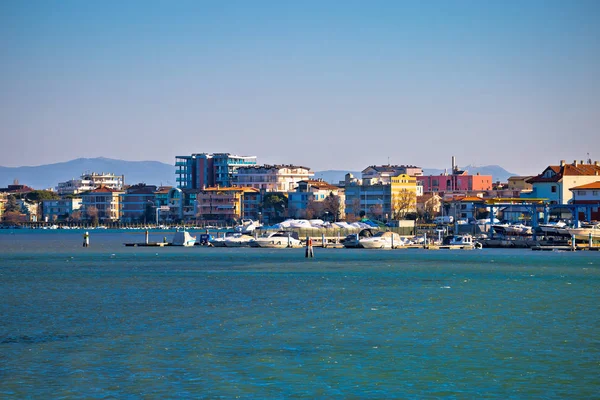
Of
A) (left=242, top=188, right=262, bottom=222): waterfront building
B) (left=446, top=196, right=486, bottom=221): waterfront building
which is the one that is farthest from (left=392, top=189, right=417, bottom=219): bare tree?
(left=242, top=188, right=262, bottom=222): waterfront building

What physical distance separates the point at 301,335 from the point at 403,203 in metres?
133

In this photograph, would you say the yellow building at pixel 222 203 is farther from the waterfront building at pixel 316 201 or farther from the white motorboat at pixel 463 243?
the white motorboat at pixel 463 243

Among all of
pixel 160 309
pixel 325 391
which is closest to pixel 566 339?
pixel 325 391

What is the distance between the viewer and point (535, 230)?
9756 cm

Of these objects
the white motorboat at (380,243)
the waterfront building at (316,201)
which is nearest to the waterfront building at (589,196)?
the white motorboat at (380,243)

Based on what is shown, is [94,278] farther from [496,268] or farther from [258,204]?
[258,204]

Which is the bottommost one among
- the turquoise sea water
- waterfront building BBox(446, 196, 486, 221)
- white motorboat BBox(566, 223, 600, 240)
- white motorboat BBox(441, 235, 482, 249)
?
the turquoise sea water

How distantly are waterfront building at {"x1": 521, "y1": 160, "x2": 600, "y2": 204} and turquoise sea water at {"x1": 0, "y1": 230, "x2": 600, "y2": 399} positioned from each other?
253 feet

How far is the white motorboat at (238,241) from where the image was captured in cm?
9671

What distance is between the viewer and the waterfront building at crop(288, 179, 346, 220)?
557ft

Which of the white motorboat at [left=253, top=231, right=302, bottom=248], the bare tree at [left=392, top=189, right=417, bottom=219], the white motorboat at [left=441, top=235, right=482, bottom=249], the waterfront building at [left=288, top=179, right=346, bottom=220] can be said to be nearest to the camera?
the white motorboat at [left=441, top=235, right=482, bottom=249]

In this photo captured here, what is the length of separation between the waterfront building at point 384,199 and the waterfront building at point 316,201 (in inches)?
135

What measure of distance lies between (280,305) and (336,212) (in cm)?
13010

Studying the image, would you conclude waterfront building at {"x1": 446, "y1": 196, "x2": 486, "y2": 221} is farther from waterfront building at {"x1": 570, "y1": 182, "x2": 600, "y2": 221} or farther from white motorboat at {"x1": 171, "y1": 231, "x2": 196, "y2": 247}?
white motorboat at {"x1": 171, "y1": 231, "x2": 196, "y2": 247}
